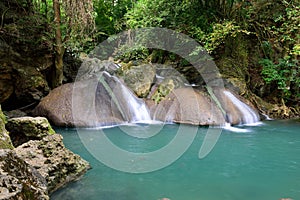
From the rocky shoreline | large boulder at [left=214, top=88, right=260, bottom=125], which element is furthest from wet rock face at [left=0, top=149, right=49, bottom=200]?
large boulder at [left=214, top=88, right=260, bottom=125]

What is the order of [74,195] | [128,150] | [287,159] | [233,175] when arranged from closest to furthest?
1. [74,195]
2. [233,175]
3. [287,159]
4. [128,150]

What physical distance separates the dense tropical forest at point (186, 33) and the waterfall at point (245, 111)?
0.65 meters

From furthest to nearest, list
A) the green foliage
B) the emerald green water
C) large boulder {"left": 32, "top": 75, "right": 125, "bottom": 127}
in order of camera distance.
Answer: the green foliage → large boulder {"left": 32, "top": 75, "right": 125, "bottom": 127} → the emerald green water

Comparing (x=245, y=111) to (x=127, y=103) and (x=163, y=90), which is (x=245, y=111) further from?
(x=127, y=103)

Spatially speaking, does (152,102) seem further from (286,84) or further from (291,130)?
(286,84)

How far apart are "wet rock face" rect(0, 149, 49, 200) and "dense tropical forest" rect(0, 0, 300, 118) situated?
552cm

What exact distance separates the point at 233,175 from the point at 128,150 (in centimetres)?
196

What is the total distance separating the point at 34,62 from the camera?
7312 millimetres

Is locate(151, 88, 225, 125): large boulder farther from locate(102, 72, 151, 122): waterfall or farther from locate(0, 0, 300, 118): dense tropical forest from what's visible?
locate(0, 0, 300, 118): dense tropical forest

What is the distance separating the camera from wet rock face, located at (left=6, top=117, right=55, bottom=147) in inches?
152

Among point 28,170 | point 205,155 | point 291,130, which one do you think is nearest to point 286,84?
point 291,130

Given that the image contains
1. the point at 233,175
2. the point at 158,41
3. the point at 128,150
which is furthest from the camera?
the point at 158,41

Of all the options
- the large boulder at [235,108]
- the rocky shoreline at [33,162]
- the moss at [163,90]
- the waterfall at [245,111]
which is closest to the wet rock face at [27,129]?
the rocky shoreline at [33,162]

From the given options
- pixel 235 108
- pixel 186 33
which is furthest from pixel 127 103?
pixel 186 33
